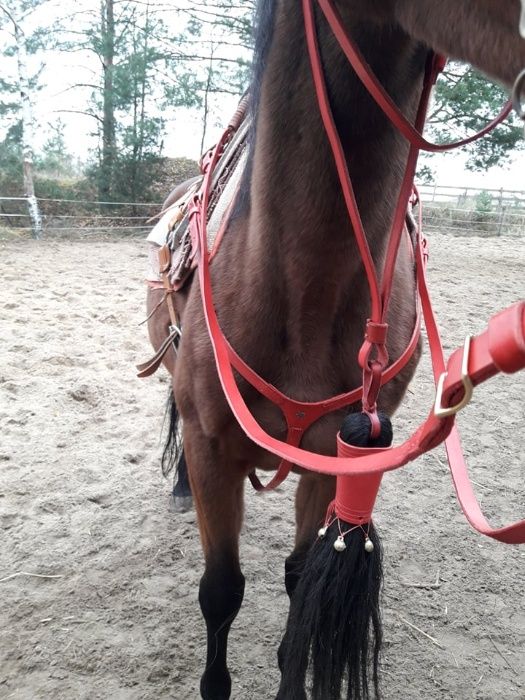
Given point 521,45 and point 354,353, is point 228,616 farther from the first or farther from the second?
point 521,45

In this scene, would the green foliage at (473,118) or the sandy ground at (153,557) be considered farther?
the green foliage at (473,118)

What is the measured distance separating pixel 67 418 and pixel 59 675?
1.78 metres

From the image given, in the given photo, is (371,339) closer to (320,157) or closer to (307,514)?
(320,157)

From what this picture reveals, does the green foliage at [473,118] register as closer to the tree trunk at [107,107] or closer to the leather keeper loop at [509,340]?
the tree trunk at [107,107]

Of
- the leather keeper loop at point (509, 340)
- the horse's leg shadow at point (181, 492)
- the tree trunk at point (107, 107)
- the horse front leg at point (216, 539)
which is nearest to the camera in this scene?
the leather keeper loop at point (509, 340)

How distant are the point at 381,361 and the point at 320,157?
16.3 inches

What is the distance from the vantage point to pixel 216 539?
5.60ft

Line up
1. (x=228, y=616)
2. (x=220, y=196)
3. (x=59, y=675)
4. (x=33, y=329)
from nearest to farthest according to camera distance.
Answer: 1. (x=220, y=196)
2. (x=228, y=616)
3. (x=59, y=675)
4. (x=33, y=329)

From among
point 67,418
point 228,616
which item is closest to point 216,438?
point 228,616

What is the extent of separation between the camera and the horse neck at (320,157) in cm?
96

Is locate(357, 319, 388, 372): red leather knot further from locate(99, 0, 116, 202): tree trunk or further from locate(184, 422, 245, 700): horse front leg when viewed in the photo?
locate(99, 0, 116, 202): tree trunk

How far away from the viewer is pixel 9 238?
884 centimetres

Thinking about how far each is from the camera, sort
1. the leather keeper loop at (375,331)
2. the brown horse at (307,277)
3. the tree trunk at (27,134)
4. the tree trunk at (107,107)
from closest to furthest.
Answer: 1. the brown horse at (307,277)
2. the leather keeper loop at (375,331)
3. the tree trunk at (27,134)
4. the tree trunk at (107,107)

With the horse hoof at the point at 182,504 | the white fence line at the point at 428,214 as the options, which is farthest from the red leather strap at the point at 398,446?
the white fence line at the point at 428,214
